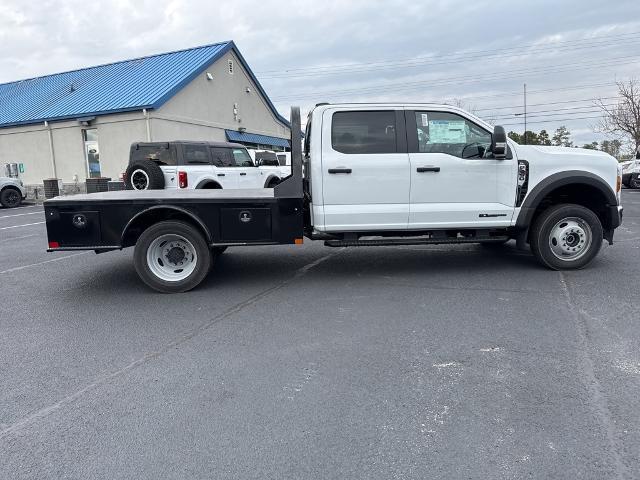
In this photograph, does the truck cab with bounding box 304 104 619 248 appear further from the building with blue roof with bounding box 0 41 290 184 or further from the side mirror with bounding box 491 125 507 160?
the building with blue roof with bounding box 0 41 290 184

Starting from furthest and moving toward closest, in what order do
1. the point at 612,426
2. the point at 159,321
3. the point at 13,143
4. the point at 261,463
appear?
the point at 13,143 < the point at 159,321 < the point at 612,426 < the point at 261,463

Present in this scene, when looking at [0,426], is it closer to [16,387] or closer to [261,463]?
[16,387]

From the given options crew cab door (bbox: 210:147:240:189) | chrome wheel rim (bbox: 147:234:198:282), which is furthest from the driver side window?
crew cab door (bbox: 210:147:240:189)

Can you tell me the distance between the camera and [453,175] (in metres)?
6.45

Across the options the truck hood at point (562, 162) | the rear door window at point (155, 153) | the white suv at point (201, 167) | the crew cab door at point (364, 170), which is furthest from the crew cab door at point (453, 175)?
the rear door window at point (155, 153)

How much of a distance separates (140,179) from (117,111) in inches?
424

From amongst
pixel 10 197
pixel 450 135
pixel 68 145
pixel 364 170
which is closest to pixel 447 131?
pixel 450 135

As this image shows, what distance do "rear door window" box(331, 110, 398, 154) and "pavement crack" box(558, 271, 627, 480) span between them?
9.23ft

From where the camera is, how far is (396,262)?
7.74 meters

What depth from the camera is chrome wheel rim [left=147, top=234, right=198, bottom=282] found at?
248 inches

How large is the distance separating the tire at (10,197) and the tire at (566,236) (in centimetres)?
2169

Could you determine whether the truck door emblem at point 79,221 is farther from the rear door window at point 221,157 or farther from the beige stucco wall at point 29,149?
the beige stucco wall at point 29,149

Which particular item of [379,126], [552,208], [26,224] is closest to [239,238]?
[379,126]

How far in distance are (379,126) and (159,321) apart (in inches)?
139
